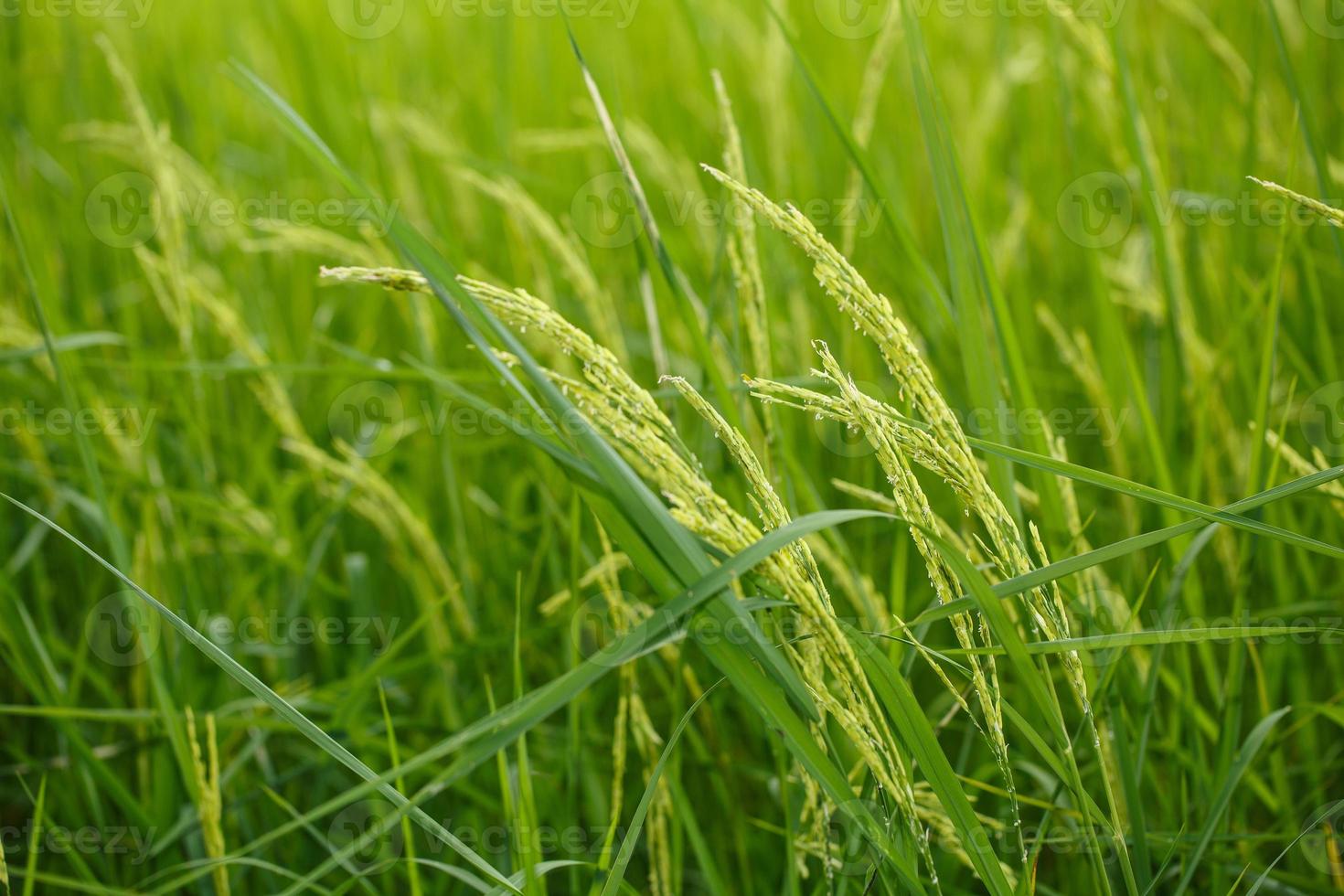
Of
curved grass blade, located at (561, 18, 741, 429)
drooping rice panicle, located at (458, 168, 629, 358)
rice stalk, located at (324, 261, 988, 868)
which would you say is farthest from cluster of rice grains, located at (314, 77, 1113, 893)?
drooping rice panicle, located at (458, 168, 629, 358)

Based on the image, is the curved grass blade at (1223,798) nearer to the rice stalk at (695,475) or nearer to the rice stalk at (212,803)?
the rice stalk at (695,475)

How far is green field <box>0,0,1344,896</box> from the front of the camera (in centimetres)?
84

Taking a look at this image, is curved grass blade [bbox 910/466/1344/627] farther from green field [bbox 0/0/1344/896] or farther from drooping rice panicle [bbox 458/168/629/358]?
drooping rice panicle [bbox 458/168/629/358]

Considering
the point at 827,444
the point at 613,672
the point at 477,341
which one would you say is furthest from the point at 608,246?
the point at 477,341

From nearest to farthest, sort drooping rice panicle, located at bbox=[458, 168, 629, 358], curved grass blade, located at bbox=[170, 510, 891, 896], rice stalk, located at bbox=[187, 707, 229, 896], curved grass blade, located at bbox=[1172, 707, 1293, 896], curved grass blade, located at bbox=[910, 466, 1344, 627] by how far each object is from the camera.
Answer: curved grass blade, located at bbox=[170, 510, 891, 896] < curved grass blade, located at bbox=[910, 466, 1344, 627] < curved grass blade, located at bbox=[1172, 707, 1293, 896] < rice stalk, located at bbox=[187, 707, 229, 896] < drooping rice panicle, located at bbox=[458, 168, 629, 358]

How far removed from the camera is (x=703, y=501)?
31.6 inches

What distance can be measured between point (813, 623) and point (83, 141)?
12.5 ft

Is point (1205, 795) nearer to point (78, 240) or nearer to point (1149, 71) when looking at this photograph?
point (1149, 71)

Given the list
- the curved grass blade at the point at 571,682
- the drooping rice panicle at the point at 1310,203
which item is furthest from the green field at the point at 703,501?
the drooping rice panicle at the point at 1310,203

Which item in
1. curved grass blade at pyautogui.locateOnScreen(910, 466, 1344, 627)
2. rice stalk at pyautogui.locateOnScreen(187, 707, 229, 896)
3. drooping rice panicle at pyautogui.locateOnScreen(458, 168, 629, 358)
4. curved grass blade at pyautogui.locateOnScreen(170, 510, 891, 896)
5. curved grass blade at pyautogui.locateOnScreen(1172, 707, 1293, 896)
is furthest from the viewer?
drooping rice panicle at pyautogui.locateOnScreen(458, 168, 629, 358)

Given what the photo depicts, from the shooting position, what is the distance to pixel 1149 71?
2.95 meters

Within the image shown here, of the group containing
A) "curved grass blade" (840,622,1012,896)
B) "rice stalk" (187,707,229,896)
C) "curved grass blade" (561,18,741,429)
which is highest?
"curved grass blade" (561,18,741,429)

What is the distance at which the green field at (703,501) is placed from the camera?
33.3 inches

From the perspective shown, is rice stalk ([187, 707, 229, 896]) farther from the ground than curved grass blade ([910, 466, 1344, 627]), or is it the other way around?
curved grass blade ([910, 466, 1344, 627])
